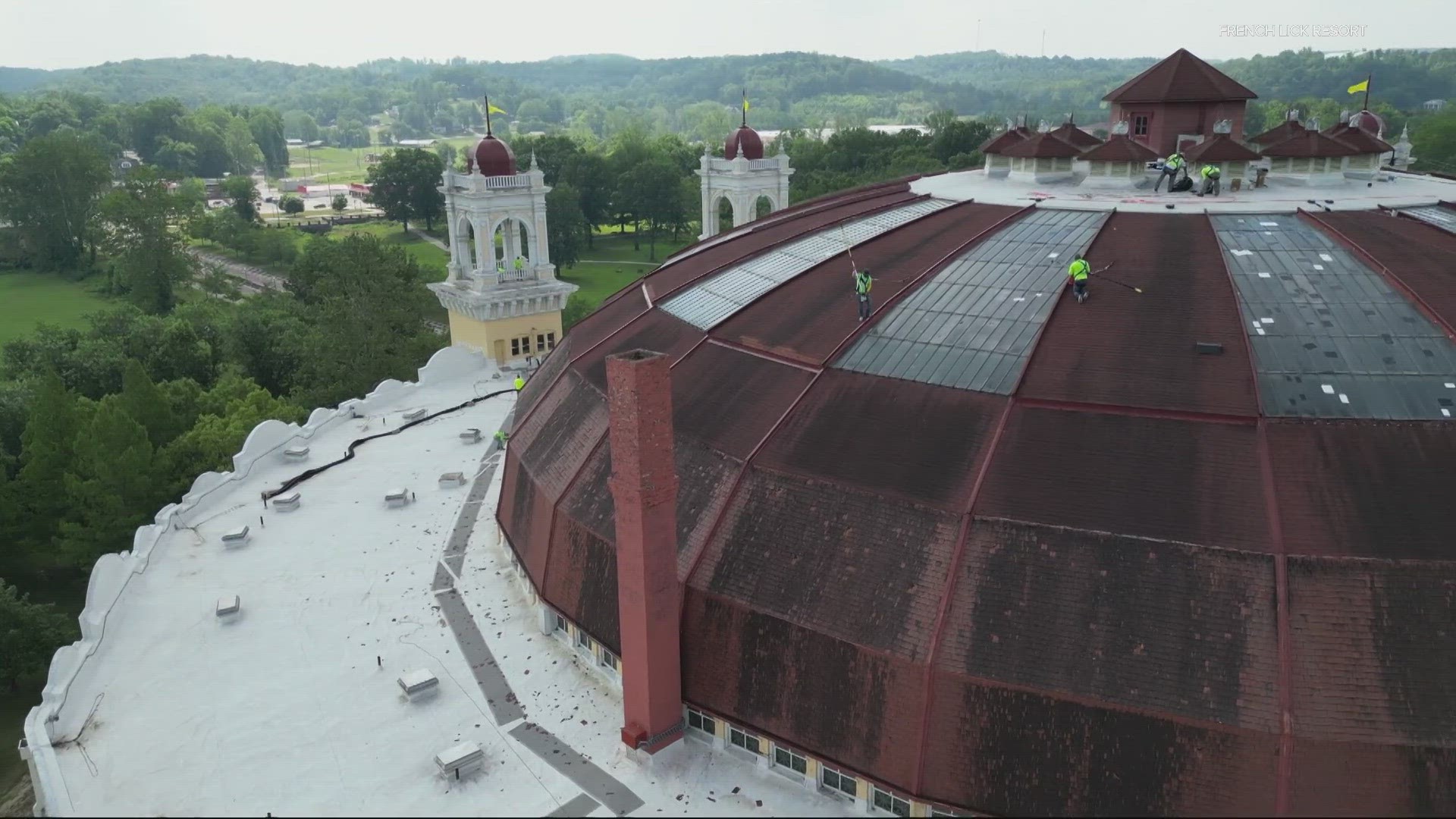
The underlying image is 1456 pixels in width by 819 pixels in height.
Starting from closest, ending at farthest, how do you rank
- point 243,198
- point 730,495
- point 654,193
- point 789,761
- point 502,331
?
point 789,761
point 730,495
point 502,331
point 654,193
point 243,198

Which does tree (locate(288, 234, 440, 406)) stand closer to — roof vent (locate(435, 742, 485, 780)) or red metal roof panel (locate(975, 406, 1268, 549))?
roof vent (locate(435, 742, 485, 780))

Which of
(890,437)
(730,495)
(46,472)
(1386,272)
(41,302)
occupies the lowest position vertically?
(41,302)

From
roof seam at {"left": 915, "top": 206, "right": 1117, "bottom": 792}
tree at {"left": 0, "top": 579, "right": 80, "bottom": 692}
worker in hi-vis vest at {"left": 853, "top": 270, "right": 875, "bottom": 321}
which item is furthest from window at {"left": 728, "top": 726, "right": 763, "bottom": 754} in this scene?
tree at {"left": 0, "top": 579, "right": 80, "bottom": 692}

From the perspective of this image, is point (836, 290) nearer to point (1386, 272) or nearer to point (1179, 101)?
point (1386, 272)

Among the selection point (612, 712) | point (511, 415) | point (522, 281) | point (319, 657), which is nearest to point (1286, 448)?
point (612, 712)

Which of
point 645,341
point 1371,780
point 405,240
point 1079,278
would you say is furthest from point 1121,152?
point 405,240

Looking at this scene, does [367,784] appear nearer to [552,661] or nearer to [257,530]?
[552,661]

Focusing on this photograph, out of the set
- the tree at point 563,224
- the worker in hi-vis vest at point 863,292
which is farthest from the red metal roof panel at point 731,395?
the tree at point 563,224
